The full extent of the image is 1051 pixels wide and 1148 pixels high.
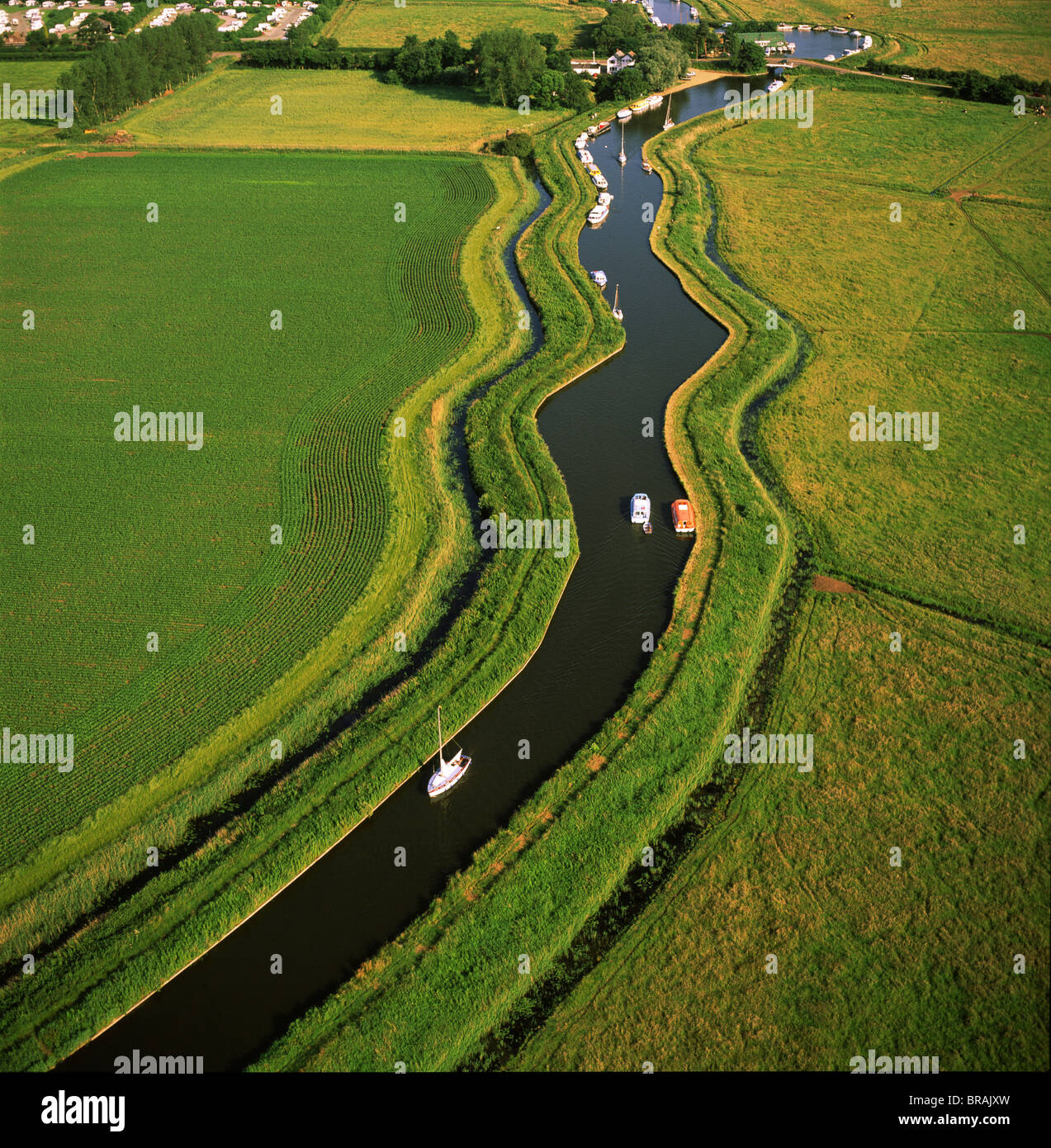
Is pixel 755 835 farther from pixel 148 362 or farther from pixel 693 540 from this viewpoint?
pixel 148 362

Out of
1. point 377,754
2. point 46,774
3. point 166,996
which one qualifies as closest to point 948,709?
point 377,754

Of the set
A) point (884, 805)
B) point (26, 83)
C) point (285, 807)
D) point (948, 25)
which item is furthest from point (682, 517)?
point (948, 25)

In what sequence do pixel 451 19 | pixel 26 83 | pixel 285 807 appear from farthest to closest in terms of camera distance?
pixel 451 19, pixel 26 83, pixel 285 807

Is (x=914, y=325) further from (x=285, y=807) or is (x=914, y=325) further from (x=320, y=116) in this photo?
(x=320, y=116)

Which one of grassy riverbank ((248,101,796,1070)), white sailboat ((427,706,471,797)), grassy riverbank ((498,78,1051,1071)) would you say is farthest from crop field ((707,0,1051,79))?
white sailboat ((427,706,471,797))

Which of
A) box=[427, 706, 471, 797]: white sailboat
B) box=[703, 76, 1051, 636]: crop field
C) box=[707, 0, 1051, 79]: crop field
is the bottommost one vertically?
box=[427, 706, 471, 797]: white sailboat

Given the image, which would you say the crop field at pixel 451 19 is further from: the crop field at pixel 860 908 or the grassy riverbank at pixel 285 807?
the crop field at pixel 860 908

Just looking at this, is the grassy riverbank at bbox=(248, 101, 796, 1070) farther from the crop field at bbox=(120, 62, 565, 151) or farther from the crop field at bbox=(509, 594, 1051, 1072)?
the crop field at bbox=(120, 62, 565, 151)
